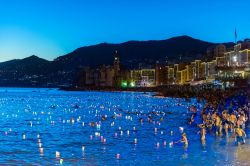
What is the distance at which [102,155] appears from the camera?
3003cm

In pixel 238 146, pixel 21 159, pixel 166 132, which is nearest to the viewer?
pixel 21 159

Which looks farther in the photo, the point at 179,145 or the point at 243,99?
the point at 243,99

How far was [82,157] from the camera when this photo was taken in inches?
1157

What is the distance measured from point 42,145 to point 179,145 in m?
10.1

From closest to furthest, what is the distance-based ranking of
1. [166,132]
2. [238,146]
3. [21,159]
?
1. [21,159]
2. [238,146]
3. [166,132]

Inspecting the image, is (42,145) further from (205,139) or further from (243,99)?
(243,99)

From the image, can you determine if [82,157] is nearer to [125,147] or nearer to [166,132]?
[125,147]

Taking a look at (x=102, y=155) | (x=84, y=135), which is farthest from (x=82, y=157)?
(x=84, y=135)

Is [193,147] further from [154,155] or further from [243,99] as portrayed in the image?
[243,99]

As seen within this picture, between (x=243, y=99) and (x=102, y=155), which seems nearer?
(x=102, y=155)

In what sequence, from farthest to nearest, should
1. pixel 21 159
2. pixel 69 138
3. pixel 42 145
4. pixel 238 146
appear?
pixel 69 138 < pixel 42 145 < pixel 238 146 < pixel 21 159

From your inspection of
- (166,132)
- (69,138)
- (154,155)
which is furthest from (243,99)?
(154,155)

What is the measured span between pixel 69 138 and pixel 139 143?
7634 mm

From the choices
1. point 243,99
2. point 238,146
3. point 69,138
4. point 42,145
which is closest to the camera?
point 238,146
